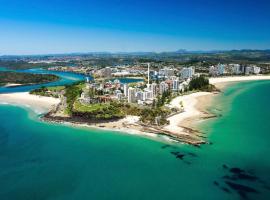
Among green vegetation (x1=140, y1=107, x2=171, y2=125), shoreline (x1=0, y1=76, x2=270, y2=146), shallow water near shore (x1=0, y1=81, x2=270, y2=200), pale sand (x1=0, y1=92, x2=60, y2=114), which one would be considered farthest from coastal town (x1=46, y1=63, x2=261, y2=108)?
shallow water near shore (x1=0, y1=81, x2=270, y2=200)

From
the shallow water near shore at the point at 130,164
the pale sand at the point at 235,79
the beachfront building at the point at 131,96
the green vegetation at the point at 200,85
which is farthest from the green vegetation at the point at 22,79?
the shallow water near shore at the point at 130,164

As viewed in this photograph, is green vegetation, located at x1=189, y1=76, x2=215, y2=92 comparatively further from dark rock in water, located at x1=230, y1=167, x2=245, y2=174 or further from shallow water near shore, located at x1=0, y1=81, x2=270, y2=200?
dark rock in water, located at x1=230, y1=167, x2=245, y2=174

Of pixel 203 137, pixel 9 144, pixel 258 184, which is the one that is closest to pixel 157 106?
pixel 203 137

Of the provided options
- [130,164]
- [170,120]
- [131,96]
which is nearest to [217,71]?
[131,96]

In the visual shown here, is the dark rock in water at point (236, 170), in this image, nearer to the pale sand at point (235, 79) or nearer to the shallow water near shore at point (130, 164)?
the shallow water near shore at point (130, 164)

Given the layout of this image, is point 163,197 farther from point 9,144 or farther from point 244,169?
point 9,144

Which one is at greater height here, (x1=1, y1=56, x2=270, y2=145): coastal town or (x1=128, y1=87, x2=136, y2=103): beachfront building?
(x1=128, y1=87, x2=136, y2=103): beachfront building
